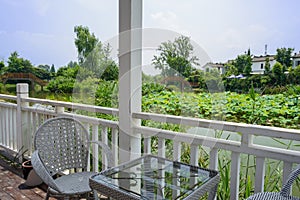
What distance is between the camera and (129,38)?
211 cm

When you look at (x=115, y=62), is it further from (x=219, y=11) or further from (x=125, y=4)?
(x=219, y=11)

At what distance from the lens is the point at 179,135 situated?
6.29ft

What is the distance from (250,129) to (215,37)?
84 centimetres

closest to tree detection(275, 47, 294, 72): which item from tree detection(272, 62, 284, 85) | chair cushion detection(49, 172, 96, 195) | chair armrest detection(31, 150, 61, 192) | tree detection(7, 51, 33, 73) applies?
tree detection(272, 62, 284, 85)

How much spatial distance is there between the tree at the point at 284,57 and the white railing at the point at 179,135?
1.60ft

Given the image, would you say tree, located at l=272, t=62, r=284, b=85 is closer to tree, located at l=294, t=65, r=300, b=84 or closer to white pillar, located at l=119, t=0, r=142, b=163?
tree, located at l=294, t=65, r=300, b=84

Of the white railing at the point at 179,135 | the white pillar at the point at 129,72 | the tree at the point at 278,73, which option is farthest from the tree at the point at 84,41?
the tree at the point at 278,73

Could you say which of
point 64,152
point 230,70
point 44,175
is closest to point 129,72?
point 230,70

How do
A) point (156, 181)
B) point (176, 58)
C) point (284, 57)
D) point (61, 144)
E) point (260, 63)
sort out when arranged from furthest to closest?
point (61, 144)
point (176, 58)
point (260, 63)
point (284, 57)
point (156, 181)

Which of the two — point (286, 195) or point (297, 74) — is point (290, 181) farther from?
point (297, 74)

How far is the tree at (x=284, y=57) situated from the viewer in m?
1.70

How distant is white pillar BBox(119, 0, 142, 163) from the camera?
2107 millimetres

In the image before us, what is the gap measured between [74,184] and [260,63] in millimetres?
1698

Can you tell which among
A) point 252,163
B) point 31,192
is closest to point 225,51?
point 252,163
